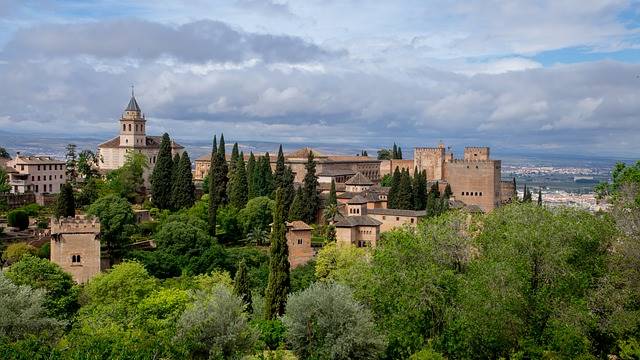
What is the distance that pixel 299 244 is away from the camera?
53500 mm

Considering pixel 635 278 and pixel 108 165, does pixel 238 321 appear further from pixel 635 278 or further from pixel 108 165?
pixel 108 165

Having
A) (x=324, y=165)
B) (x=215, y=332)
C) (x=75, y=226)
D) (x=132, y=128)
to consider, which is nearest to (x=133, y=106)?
(x=132, y=128)

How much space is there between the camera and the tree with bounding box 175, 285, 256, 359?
76.3 ft

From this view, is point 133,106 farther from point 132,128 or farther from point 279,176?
point 279,176

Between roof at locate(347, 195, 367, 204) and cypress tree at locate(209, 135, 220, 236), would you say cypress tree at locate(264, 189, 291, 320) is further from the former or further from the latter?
roof at locate(347, 195, 367, 204)

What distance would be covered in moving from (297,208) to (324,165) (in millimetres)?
29779

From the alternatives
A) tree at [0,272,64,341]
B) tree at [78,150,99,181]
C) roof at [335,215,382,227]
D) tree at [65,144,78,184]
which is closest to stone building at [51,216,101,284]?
tree at [0,272,64,341]

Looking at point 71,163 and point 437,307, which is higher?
point 71,163

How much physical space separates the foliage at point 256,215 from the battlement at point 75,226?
16916 mm

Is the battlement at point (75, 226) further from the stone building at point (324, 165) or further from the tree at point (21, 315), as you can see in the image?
the stone building at point (324, 165)

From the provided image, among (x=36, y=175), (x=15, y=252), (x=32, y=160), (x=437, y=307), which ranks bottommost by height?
(x=15, y=252)

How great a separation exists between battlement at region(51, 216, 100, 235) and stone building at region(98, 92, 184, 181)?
3840 cm

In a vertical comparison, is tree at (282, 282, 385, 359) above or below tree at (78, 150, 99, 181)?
below

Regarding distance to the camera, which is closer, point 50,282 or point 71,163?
point 50,282
